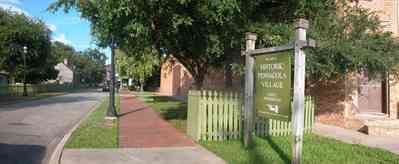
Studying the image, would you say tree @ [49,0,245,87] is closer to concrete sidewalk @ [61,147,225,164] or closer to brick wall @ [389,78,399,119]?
concrete sidewalk @ [61,147,225,164]

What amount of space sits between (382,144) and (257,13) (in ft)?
17.2

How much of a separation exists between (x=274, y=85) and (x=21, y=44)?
121 feet

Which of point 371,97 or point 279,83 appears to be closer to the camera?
point 279,83

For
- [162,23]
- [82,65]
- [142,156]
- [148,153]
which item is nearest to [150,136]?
[148,153]

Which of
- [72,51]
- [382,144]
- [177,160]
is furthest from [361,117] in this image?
[72,51]

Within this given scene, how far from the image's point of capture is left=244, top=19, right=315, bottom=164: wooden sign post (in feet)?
20.6

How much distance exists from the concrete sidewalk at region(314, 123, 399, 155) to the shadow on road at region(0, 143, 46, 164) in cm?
791

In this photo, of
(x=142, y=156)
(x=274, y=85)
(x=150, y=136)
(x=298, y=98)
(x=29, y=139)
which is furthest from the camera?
(x=150, y=136)

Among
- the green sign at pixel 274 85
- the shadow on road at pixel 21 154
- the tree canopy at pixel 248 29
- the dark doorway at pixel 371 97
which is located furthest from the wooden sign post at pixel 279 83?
the dark doorway at pixel 371 97

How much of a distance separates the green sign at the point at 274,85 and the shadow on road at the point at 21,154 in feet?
15.8

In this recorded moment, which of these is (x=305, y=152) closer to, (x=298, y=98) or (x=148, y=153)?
(x=298, y=98)

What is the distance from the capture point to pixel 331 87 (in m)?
14.3

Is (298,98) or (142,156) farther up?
(298,98)

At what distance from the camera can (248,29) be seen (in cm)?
1056
